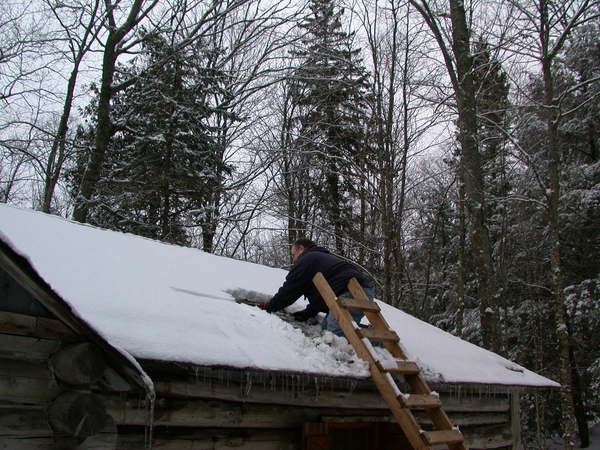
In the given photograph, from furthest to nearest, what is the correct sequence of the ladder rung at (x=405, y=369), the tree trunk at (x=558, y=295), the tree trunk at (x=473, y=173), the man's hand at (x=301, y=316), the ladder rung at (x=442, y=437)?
the tree trunk at (x=473, y=173) < the tree trunk at (x=558, y=295) < the man's hand at (x=301, y=316) < the ladder rung at (x=405, y=369) < the ladder rung at (x=442, y=437)

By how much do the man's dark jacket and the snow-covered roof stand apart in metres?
0.23

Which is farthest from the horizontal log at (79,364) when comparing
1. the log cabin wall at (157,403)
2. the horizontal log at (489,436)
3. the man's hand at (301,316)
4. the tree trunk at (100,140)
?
the tree trunk at (100,140)

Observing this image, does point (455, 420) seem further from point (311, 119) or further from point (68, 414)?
point (311, 119)

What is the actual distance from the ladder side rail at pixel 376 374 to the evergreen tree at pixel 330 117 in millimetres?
11683

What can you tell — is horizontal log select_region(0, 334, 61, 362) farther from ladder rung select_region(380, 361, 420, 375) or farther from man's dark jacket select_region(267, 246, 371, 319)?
ladder rung select_region(380, 361, 420, 375)

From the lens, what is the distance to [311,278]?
17.8 feet

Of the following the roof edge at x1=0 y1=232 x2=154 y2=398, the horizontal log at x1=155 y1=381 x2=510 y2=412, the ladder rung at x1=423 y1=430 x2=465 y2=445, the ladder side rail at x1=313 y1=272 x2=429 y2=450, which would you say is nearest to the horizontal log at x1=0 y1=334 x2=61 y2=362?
the roof edge at x1=0 y1=232 x2=154 y2=398

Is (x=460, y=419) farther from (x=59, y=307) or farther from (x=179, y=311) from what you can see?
(x=59, y=307)

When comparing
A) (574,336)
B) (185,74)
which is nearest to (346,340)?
(574,336)

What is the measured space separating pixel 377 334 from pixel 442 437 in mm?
1032

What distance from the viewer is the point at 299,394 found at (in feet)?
16.5

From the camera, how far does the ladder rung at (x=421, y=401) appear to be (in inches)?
172

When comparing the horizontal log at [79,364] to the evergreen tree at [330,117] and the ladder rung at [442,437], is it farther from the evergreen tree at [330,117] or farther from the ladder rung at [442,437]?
the evergreen tree at [330,117]

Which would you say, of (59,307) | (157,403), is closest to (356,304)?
(157,403)
